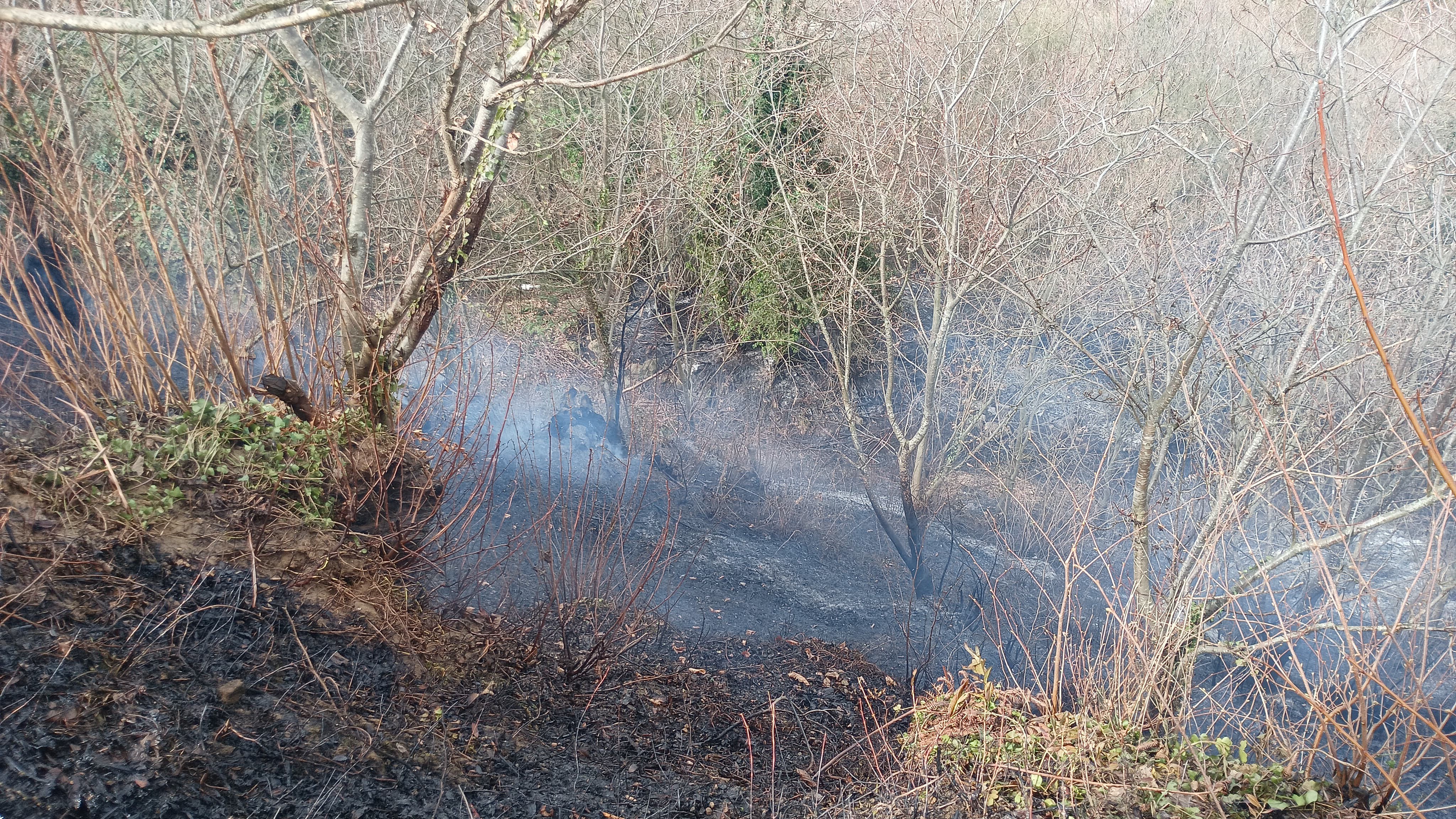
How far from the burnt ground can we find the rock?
12 millimetres

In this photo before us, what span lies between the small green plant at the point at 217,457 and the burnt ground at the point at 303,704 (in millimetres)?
111

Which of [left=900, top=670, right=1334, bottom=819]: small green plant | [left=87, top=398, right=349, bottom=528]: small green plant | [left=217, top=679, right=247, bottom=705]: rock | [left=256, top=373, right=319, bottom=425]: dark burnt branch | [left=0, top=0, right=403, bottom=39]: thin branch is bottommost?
[left=900, top=670, right=1334, bottom=819]: small green plant

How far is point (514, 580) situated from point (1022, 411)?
→ 6269 mm

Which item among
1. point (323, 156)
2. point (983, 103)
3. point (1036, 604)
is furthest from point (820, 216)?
point (323, 156)

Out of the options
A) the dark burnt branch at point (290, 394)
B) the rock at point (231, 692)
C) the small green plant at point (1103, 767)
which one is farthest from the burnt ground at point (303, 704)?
the small green plant at point (1103, 767)

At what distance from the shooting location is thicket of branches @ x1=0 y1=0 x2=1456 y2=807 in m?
3.67

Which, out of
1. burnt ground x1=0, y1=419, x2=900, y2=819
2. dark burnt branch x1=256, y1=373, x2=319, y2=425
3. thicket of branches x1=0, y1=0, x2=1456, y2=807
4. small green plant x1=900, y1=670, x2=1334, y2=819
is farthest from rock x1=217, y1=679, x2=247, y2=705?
small green plant x1=900, y1=670, x2=1334, y2=819

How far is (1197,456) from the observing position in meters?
6.38

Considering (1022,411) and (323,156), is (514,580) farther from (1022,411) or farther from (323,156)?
(1022,411)

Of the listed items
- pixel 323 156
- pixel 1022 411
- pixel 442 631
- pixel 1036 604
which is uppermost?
pixel 323 156

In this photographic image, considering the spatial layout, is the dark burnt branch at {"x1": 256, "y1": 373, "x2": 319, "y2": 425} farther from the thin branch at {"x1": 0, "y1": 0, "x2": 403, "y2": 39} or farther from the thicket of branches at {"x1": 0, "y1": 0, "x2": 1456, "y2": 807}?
the thin branch at {"x1": 0, "y1": 0, "x2": 403, "y2": 39}

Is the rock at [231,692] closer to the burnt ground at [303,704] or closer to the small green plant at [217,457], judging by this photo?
the burnt ground at [303,704]

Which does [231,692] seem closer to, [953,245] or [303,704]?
[303,704]

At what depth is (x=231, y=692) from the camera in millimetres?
3074
